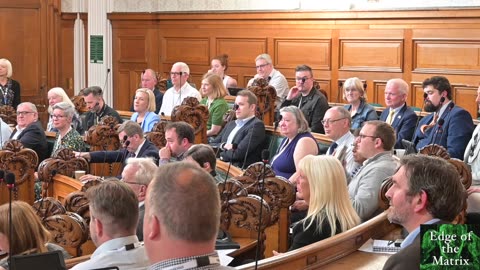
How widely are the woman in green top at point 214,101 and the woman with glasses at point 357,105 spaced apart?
136cm

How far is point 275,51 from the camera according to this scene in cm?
1185

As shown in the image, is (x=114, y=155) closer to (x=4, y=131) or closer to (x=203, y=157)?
(x=4, y=131)

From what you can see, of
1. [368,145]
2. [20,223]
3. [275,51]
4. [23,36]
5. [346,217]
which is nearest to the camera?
[20,223]

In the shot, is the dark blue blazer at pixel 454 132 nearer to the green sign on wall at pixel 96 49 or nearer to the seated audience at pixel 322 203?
the seated audience at pixel 322 203

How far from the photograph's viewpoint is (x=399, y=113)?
793 centimetres

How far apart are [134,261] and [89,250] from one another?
1499mm

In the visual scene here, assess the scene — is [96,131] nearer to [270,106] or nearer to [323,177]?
[270,106]

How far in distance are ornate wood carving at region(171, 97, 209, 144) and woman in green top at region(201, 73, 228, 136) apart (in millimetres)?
626

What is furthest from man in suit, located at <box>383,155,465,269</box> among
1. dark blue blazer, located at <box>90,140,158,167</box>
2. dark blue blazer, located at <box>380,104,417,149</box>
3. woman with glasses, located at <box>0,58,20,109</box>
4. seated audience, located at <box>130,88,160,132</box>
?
woman with glasses, located at <box>0,58,20,109</box>

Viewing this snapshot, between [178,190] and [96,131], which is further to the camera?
[96,131]

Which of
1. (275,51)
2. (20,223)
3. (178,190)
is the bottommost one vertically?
(20,223)

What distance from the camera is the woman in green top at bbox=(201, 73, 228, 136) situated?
354 inches

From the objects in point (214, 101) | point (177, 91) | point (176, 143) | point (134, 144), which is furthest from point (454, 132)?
point (177, 91)

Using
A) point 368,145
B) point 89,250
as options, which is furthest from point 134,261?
point 368,145
